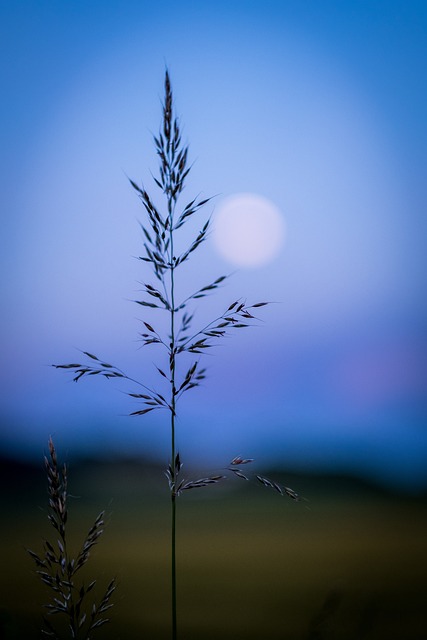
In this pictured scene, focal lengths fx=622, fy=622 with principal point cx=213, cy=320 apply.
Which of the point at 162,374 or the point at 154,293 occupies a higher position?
the point at 154,293

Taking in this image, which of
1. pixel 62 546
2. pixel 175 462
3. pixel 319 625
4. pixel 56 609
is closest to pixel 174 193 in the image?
pixel 175 462

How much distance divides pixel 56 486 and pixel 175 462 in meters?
0.45

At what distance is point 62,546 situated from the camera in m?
2.29

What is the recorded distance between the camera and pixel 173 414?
7.11 ft

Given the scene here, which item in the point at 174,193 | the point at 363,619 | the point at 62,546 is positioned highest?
the point at 174,193

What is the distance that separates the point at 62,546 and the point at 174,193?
139 centimetres

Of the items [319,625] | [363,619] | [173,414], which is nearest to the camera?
[173,414]

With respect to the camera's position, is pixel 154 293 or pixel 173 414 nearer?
pixel 173 414

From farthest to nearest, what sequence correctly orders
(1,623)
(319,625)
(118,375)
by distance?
1. (1,623)
2. (319,625)
3. (118,375)

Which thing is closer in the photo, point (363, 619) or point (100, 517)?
point (100, 517)

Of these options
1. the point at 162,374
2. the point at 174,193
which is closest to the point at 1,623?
the point at 162,374

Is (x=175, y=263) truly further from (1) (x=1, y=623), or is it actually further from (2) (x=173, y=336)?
(1) (x=1, y=623)

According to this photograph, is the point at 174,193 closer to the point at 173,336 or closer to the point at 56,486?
the point at 173,336

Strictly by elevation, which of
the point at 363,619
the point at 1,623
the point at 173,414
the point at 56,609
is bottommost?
the point at 1,623
